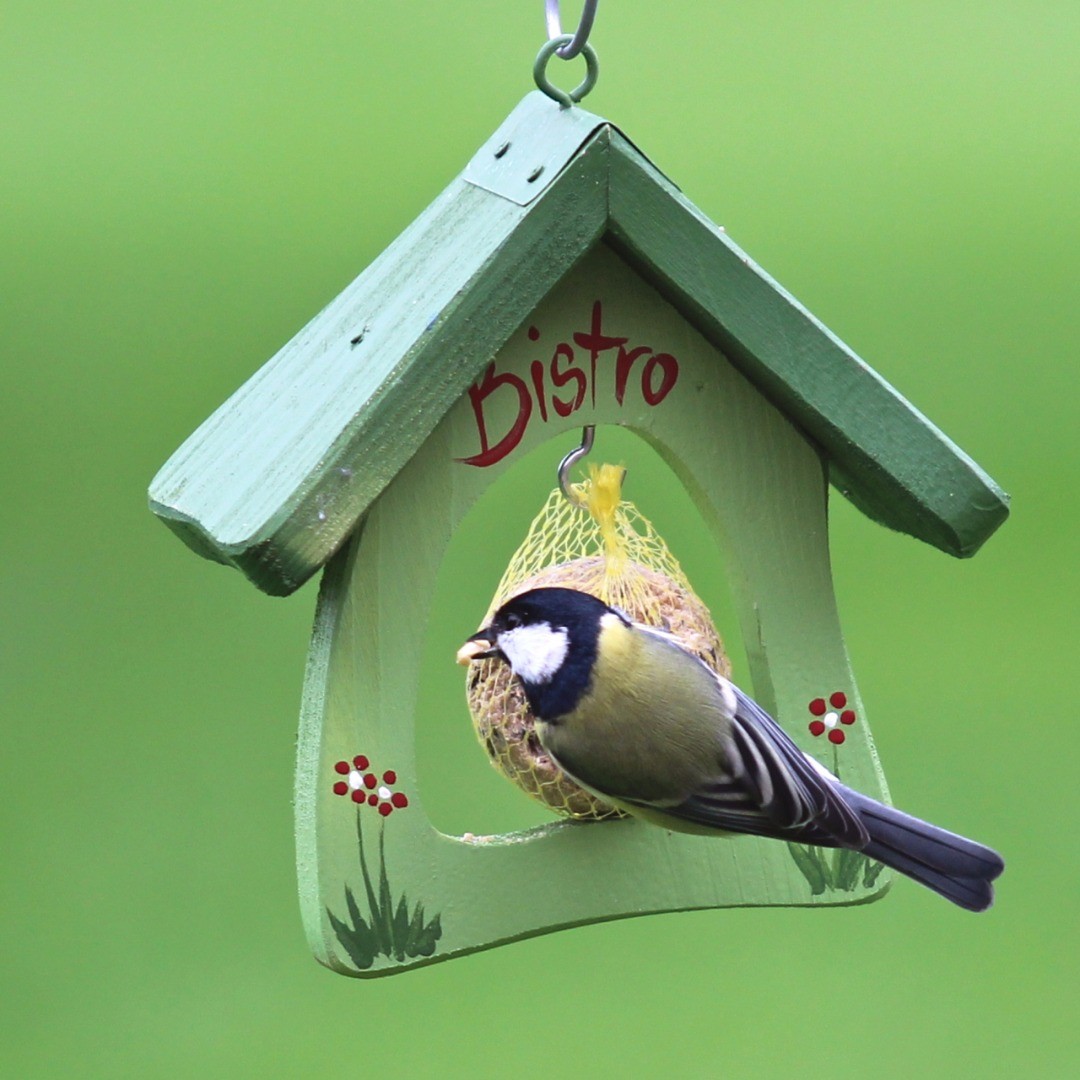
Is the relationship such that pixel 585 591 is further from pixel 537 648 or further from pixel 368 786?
pixel 368 786

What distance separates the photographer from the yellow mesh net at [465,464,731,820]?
1.98m

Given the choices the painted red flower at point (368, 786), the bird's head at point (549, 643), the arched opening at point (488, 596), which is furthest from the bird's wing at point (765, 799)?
the arched opening at point (488, 596)

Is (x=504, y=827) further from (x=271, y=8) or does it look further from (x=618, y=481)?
(x=271, y=8)

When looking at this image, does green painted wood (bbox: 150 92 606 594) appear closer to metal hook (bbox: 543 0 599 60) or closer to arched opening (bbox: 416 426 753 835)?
metal hook (bbox: 543 0 599 60)

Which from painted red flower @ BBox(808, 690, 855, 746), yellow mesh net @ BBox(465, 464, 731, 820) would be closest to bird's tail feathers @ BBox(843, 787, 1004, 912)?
painted red flower @ BBox(808, 690, 855, 746)

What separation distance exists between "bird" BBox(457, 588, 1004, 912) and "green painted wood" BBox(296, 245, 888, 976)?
111 mm

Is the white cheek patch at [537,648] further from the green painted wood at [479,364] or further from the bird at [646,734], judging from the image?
the green painted wood at [479,364]

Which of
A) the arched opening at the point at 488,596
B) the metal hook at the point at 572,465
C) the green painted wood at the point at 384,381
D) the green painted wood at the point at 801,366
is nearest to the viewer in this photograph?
the green painted wood at the point at 384,381

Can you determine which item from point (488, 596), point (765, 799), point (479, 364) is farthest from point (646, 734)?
point (488, 596)

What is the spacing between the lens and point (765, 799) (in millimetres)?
1822

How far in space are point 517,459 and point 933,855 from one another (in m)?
0.57

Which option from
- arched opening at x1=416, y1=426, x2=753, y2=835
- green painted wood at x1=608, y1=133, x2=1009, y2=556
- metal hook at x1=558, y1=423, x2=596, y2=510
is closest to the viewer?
green painted wood at x1=608, y1=133, x2=1009, y2=556

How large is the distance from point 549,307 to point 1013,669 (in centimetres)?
272

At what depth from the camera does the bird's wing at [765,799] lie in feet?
5.99
